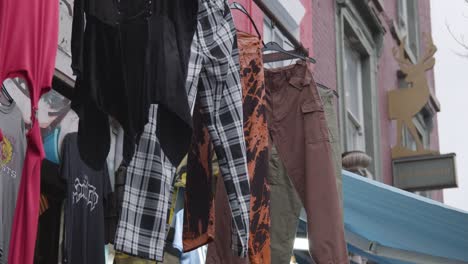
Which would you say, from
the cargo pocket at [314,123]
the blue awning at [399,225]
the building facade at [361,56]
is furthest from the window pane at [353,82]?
the cargo pocket at [314,123]

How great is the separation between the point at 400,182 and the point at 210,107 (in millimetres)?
8469

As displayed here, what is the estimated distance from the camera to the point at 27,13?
3.68 m

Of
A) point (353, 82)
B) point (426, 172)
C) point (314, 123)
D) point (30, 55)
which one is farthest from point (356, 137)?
point (30, 55)

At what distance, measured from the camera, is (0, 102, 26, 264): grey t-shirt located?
14.5 ft

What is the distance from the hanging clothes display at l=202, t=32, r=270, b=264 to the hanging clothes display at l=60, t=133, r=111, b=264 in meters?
0.92

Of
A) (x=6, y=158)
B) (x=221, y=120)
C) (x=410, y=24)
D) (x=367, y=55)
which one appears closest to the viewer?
(x=221, y=120)

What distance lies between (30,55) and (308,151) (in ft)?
6.44

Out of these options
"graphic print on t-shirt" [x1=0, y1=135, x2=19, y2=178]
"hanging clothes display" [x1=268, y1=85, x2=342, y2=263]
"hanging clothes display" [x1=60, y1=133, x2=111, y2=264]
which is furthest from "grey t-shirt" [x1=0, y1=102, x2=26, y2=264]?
"hanging clothes display" [x1=268, y1=85, x2=342, y2=263]

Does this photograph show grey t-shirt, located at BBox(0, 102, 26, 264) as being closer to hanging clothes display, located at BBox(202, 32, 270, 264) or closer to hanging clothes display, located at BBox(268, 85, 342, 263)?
hanging clothes display, located at BBox(202, 32, 270, 264)

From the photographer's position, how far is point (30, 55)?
3.63 metres

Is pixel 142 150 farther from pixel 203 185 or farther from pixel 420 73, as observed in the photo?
pixel 420 73

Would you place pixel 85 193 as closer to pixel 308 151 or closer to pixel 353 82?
pixel 308 151

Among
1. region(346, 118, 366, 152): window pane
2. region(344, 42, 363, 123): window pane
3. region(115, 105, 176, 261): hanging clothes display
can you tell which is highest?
region(344, 42, 363, 123): window pane

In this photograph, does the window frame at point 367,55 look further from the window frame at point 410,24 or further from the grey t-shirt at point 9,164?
the grey t-shirt at point 9,164
